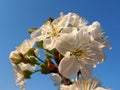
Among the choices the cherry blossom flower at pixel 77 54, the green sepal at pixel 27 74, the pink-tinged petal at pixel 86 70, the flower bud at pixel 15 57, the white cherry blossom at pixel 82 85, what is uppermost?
the flower bud at pixel 15 57

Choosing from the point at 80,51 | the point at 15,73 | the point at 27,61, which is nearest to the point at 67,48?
the point at 80,51

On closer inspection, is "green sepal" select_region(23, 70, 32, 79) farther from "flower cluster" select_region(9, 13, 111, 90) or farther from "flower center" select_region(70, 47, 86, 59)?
"flower center" select_region(70, 47, 86, 59)

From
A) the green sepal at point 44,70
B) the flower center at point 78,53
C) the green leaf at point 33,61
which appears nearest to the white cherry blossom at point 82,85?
the flower center at point 78,53

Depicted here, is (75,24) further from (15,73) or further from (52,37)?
(15,73)

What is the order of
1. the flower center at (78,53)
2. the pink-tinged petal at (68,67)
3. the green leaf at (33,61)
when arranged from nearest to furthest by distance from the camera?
1. the pink-tinged petal at (68,67)
2. the flower center at (78,53)
3. the green leaf at (33,61)

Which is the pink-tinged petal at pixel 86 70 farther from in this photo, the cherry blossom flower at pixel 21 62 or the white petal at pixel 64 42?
the cherry blossom flower at pixel 21 62

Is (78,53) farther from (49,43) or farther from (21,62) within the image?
(21,62)

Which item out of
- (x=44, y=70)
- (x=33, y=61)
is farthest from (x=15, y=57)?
(x=44, y=70)
